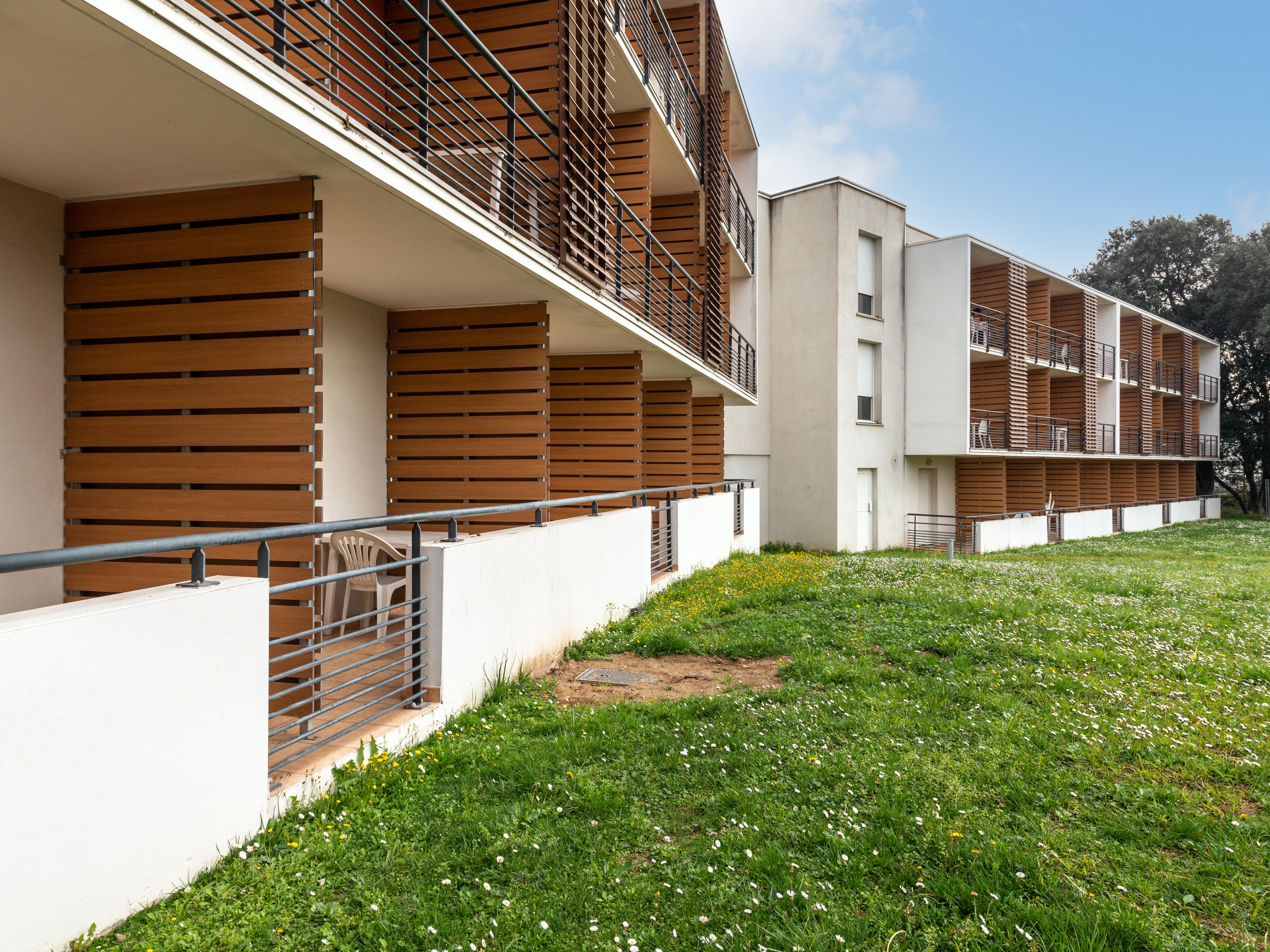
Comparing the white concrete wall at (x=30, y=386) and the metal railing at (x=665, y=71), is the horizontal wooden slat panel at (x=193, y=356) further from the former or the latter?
the metal railing at (x=665, y=71)

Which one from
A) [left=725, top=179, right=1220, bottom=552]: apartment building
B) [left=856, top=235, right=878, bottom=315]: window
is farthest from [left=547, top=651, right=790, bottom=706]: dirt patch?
[left=856, top=235, right=878, bottom=315]: window

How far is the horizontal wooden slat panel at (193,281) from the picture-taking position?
16.1ft

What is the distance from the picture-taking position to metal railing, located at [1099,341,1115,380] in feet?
99.6

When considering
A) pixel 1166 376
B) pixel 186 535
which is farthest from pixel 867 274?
pixel 186 535

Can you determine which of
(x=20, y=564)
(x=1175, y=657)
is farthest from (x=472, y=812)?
(x=1175, y=657)

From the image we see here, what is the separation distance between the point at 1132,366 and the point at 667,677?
1410 inches

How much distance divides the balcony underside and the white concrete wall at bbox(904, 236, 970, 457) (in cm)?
2003

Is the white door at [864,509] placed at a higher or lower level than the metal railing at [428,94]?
lower

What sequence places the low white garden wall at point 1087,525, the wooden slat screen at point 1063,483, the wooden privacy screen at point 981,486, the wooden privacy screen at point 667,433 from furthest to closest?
the wooden slat screen at point 1063,483 < the low white garden wall at point 1087,525 < the wooden privacy screen at point 981,486 < the wooden privacy screen at point 667,433

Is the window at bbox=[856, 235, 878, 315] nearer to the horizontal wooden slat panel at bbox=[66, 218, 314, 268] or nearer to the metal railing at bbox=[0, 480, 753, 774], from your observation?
the metal railing at bbox=[0, 480, 753, 774]

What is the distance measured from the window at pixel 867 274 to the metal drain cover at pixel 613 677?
2045cm

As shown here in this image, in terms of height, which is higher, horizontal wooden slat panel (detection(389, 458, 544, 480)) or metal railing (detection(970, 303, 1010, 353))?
metal railing (detection(970, 303, 1010, 353))

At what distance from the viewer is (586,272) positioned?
8336mm

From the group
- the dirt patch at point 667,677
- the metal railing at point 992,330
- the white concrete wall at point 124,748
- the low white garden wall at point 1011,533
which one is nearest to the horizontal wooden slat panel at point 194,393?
the white concrete wall at point 124,748
